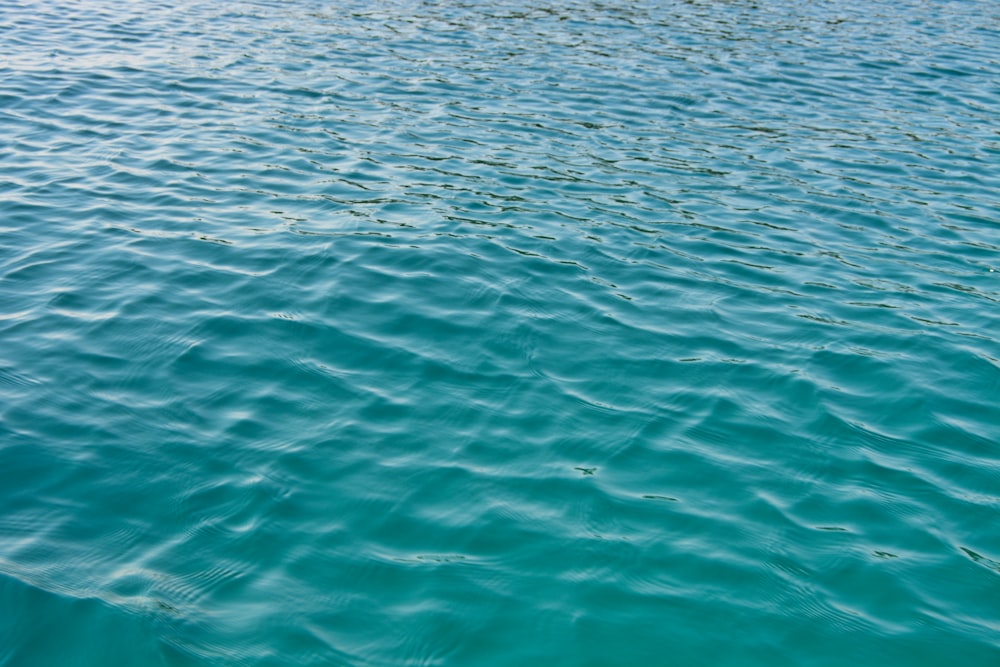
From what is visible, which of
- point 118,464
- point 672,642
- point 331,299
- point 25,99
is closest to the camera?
→ point 672,642

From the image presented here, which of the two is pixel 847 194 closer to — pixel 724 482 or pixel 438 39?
pixel 724 482

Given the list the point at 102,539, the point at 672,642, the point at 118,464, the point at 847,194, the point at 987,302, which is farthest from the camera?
the point at 847,194

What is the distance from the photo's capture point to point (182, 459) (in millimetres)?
5961

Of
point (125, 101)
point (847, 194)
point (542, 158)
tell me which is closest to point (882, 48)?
point (847, 194)

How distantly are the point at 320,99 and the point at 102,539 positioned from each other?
30.0ft

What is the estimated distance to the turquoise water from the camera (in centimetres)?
498

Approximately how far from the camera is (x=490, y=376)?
23.0 ft

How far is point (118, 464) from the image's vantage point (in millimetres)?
5910

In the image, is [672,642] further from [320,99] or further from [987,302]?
[320,99]

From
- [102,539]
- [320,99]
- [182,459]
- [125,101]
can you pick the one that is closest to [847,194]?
[320,99]

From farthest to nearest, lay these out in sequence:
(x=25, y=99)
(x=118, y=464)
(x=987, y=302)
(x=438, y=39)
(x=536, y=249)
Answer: (x=438, y=39), (x=25, y=99), (x=536, y=249), (x=987, y=302), (x=118, y=464)

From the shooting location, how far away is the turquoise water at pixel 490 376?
4980 millimetres

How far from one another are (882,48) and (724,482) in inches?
562

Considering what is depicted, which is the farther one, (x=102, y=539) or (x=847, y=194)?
(x=847, y=194)
